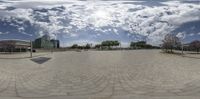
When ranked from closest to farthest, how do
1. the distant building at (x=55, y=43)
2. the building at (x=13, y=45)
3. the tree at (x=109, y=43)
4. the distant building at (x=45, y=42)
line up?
the building at (x=13, y=45), the distant building at (x=45, y=42), the distant building at (x=55, y=43), the tree at (x=109, y=43)

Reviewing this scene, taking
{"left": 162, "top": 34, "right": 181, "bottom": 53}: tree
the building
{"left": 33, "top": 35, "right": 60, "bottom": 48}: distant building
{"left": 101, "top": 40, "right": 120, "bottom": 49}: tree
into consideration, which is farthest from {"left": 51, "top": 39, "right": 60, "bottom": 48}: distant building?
{"left": 162, "top": 34, "right": 181, "bottom": 53}: tree

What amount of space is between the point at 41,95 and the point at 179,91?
2.77 metres

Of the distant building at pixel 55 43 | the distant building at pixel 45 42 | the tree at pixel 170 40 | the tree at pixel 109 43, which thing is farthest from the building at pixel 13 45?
the tree at pixel 170 40

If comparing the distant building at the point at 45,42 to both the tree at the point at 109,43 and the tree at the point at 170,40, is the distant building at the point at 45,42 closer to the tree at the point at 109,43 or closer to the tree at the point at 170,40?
the tree at the point at 109,43

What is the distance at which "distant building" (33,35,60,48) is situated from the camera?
6926mm

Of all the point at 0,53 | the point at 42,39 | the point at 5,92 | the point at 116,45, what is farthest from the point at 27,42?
the point at 116,45

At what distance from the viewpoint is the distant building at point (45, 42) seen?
693cm

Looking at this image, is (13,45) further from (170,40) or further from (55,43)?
(170,40)

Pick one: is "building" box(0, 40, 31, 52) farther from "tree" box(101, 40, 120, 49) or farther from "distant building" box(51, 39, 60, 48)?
"tree" box(101, 40, 120, 49)

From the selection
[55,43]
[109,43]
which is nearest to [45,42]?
[55,43]

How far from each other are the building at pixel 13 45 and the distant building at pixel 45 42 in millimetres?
231

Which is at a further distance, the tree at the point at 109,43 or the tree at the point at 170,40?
the tree at the point at 170,40

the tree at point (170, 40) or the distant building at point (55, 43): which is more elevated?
the tree at point (170, 40)

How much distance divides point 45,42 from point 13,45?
84cm
